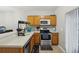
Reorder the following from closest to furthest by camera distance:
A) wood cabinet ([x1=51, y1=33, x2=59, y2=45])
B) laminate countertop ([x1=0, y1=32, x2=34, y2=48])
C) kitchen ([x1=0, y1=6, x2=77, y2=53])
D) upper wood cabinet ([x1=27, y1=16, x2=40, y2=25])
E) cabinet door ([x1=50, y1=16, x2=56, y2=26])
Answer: laminate countertop ([x1=0, y1=32, x2=34, y2=48]), kitchen ([x1=0, y1=6, x2=77, y2=53]), wood cabinet ([x1=51, y1=33, x2=59, y2=45]), cabinet door ([x1=50, y1=16, x2=56, y2=26]), upper wood cabinet ([x1=27, y1=16, x2=40, y2=25])

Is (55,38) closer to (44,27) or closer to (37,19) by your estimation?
(44,27)

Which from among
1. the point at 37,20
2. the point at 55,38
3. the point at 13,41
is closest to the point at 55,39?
the point at 55,38

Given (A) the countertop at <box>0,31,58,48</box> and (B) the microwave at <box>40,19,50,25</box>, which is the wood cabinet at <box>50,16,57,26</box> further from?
(A) the countertop at <box>0,31,58,48</box>

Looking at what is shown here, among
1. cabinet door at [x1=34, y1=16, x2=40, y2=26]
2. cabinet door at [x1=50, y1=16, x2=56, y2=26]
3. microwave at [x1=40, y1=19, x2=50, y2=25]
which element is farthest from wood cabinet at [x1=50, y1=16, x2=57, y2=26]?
cabinet door at [x1=34, y1=16, x2=40, y2=26]

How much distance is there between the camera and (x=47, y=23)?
7.14 meters

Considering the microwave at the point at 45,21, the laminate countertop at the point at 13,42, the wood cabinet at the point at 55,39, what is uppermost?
the microwave at the point at 45,21

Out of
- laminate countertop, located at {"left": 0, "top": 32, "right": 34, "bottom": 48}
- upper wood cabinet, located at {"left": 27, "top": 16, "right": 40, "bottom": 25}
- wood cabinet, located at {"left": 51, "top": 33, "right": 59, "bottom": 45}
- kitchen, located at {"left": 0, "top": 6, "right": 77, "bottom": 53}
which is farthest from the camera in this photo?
upper wood cabinet, located at {"left": 27, "top": 16, "right": 40, "bottom": 25}

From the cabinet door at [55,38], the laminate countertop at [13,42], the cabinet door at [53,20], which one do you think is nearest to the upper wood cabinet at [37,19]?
the cabinet door at [53,20]

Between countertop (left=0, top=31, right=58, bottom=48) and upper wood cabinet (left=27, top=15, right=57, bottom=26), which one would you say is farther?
upper wood cabinet (left=27, top=15, right=57, bottom=26)

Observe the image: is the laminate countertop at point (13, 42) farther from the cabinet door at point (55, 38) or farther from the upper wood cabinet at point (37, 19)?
the upper wood cabinet at point (37, 19)
